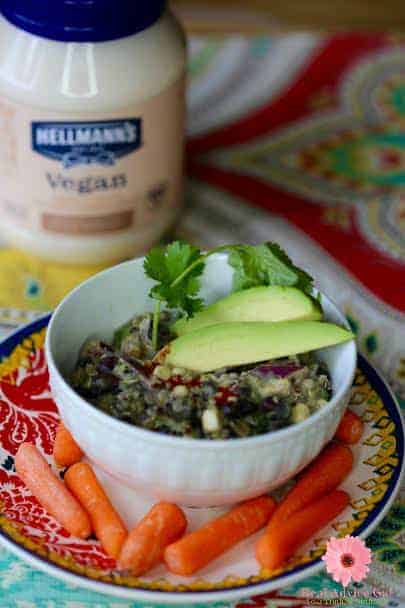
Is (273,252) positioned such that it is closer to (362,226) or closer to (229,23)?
(362,226)

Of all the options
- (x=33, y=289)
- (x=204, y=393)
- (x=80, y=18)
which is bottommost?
(x=33, y=289)

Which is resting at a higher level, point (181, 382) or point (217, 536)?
point (181, 382)

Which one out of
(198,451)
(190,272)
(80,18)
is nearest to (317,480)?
(198,451)

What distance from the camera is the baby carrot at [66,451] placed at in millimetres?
1236

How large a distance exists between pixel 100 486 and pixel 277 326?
29 centimetres

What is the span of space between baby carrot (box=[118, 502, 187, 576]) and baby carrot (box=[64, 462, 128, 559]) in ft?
0.05

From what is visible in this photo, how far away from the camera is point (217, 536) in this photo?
44.0 inches

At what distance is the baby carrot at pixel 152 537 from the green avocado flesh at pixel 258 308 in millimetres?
258

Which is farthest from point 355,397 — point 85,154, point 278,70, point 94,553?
point 278,70

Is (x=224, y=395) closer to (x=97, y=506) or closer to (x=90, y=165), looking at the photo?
(x=97, y=506)

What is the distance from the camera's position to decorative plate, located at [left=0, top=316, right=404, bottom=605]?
106 cm

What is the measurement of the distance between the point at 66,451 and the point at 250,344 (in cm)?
27

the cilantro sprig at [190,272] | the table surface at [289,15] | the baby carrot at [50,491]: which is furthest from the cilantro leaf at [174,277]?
the table surface at [289,15]

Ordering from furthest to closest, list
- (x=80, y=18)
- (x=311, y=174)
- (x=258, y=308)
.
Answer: (x=311, y=174) < (x=80, y=18) < (x=258, y=308)
